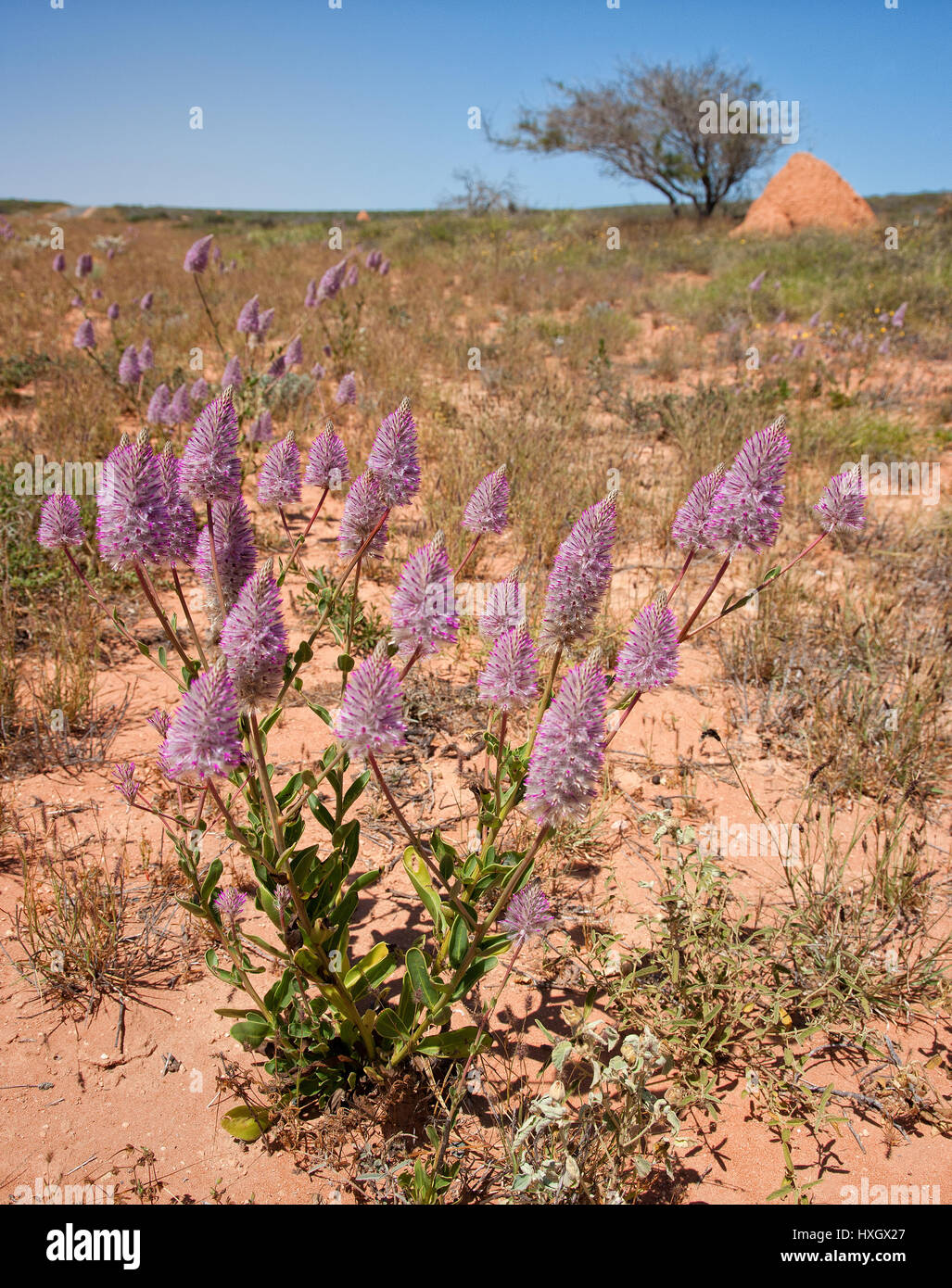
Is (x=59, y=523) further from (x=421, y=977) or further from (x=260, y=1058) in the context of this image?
(x=260, y=1058)

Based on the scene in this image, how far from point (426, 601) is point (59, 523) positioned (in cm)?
114

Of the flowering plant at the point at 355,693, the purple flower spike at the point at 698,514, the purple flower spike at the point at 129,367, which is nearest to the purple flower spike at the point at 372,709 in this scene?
the flowering plant at the point at 355,693

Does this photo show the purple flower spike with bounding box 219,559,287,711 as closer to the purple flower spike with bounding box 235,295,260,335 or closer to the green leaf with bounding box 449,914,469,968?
the green leaf with bounding box 449,914,469,968

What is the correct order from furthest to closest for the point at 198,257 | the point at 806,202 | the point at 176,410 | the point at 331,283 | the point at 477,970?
the point at 806,202
the point at 331,283
the point at 198,257
the point at 176,410
the point at 477,970

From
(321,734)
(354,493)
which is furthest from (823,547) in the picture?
(354,493)

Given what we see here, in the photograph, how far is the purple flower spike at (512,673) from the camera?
5.24ft

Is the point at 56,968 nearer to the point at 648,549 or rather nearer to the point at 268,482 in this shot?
the point at 268,482

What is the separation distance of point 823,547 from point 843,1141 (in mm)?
4117

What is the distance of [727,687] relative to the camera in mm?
3791

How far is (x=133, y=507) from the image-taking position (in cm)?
159

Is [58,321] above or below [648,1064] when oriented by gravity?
above

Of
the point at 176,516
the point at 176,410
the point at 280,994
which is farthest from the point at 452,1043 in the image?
the point at 176,410

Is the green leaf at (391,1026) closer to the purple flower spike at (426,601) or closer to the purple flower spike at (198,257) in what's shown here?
the purple flower spike at (426,601)

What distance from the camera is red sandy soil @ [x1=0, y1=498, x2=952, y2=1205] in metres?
1.83
